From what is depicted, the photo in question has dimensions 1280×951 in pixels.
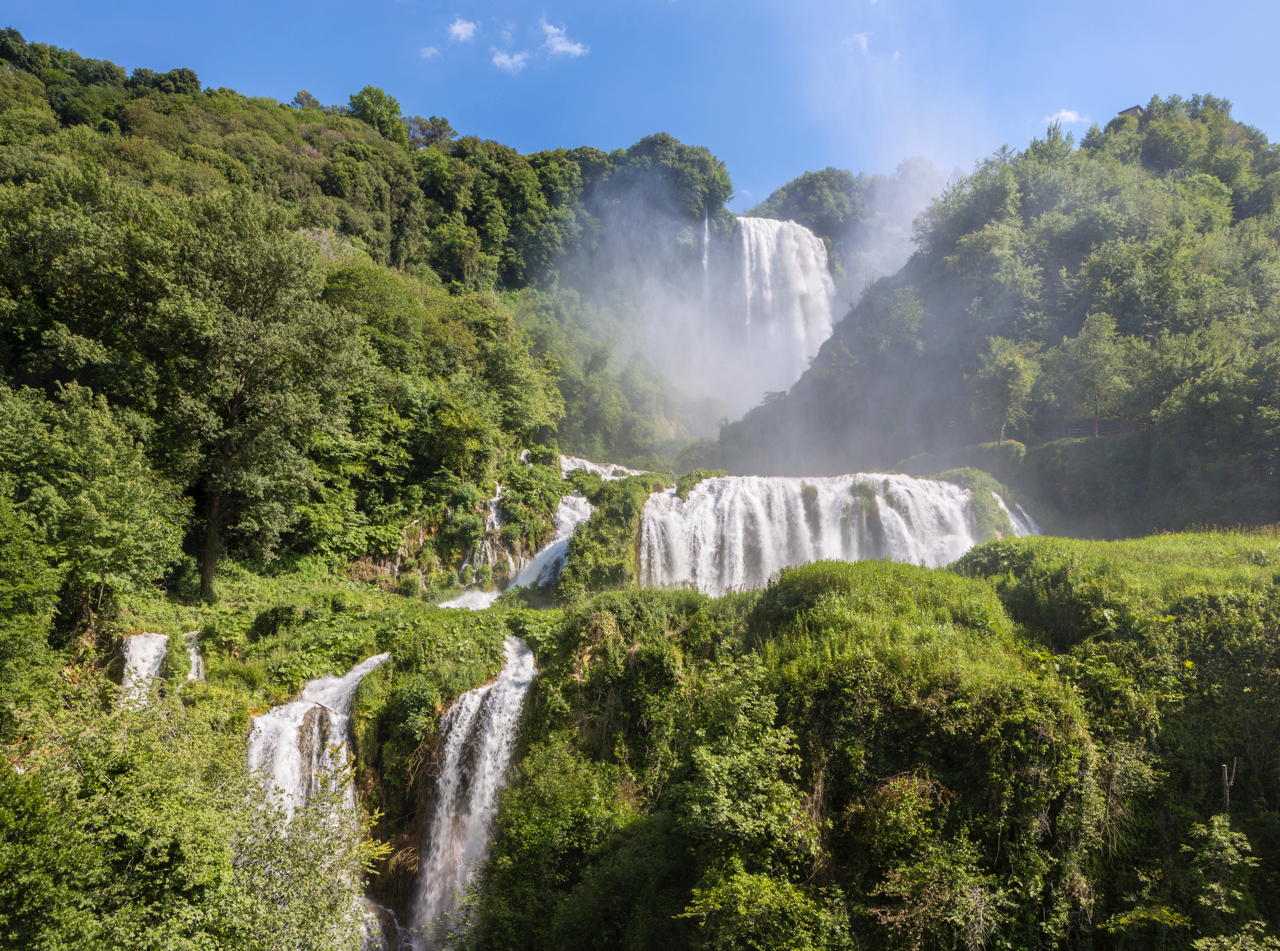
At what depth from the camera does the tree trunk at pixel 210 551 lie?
18234 mm

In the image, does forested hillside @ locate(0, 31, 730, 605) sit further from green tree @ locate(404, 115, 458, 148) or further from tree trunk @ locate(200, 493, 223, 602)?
green tree @ locate(404, 115, 458, 148)

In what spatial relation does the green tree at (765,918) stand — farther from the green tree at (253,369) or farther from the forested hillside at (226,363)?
the green tree at (253,369)

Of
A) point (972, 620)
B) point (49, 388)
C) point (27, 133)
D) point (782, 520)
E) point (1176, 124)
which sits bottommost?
point (972, 620)

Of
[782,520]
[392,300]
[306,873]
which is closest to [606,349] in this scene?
[392,300]

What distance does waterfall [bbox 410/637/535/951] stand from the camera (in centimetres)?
1207

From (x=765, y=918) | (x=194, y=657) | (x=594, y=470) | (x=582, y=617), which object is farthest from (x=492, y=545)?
(x=765, y=918)

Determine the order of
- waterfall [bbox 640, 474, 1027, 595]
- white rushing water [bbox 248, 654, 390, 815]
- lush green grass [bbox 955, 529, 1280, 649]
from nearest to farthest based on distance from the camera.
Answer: lush green grass [bbox 955, 529, 1280, 649]
white rushing water [bbox 248, 654, 390, 815]
waterfall [bbox 640, 474, 1027, 595]

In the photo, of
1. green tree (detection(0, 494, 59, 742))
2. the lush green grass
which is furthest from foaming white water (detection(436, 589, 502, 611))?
the lush green grass

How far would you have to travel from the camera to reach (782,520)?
2478cm

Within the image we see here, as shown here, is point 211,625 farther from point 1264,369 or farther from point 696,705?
point 1264,369

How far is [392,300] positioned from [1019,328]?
34539 millimetres

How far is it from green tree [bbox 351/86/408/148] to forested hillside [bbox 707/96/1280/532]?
42256 mm

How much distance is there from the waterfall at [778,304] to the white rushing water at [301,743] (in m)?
52.2

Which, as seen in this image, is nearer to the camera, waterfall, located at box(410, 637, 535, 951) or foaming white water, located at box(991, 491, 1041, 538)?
waterfall, located at box(410, 637, 535, 951)
